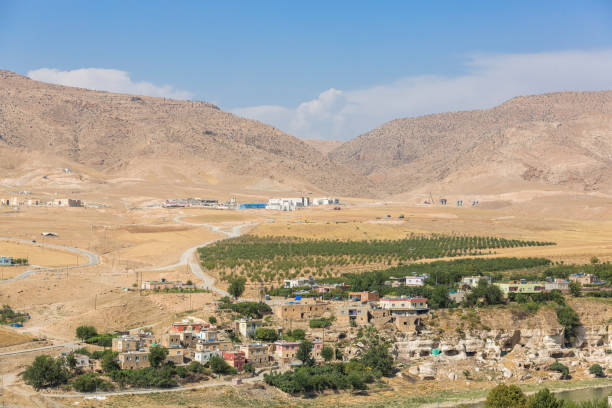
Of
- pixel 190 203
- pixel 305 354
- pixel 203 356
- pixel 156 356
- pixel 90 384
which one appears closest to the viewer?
pixel 90 384

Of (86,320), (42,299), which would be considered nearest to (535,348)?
(86,320)

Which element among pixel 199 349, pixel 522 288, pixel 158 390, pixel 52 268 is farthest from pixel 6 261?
pixel 522 288

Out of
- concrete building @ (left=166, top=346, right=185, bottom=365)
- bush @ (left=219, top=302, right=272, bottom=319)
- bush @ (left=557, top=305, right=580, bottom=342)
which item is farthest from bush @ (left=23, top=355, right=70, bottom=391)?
bush @ (left=557, top=305, right=580, bottom=342)

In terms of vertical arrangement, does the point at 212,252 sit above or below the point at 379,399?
above

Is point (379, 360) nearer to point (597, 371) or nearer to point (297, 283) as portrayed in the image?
point (597, 371)

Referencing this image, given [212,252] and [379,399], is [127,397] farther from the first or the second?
[212,252]

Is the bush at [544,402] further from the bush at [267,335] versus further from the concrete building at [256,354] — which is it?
the bush at [267,335]
